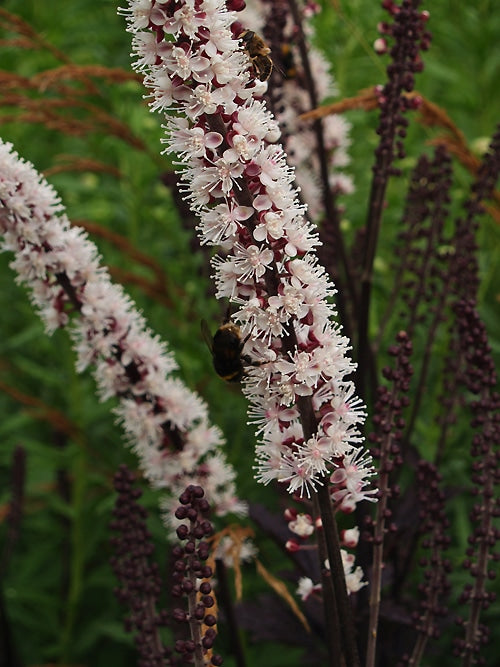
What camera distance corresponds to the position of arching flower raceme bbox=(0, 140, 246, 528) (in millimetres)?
1989

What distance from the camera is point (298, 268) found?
157cm

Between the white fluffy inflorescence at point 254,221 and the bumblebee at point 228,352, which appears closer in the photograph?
the white fluffy inflorescence at point 254,221

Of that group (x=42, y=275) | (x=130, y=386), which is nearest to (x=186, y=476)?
(x=130, y=386)

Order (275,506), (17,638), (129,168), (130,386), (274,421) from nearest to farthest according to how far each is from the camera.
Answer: (274,421) < (130,386) < (275,506) < (17,638) < (129,168)

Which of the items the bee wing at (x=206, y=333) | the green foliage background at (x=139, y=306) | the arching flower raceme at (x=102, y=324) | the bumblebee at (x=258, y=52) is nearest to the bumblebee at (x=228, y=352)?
the bee wing at (x=206, y=333)

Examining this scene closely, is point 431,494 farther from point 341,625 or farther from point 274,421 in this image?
point 274,421

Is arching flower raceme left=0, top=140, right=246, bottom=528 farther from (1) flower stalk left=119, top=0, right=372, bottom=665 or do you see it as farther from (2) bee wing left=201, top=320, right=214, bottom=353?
(1) flower stalk left=119, top=0, right=372, bottom=665

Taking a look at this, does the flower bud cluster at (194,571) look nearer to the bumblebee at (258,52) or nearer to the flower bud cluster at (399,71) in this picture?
the bumblebee at (258,52)

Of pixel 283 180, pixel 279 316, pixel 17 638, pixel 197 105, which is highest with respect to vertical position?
pixel 197 105

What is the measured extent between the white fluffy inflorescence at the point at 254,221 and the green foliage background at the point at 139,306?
4.40 feet

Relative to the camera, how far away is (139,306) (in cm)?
412

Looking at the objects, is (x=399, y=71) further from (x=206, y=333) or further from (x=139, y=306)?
(x=139, y=306)

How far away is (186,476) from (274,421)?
77 centimetres

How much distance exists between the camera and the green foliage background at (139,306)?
3.33m
